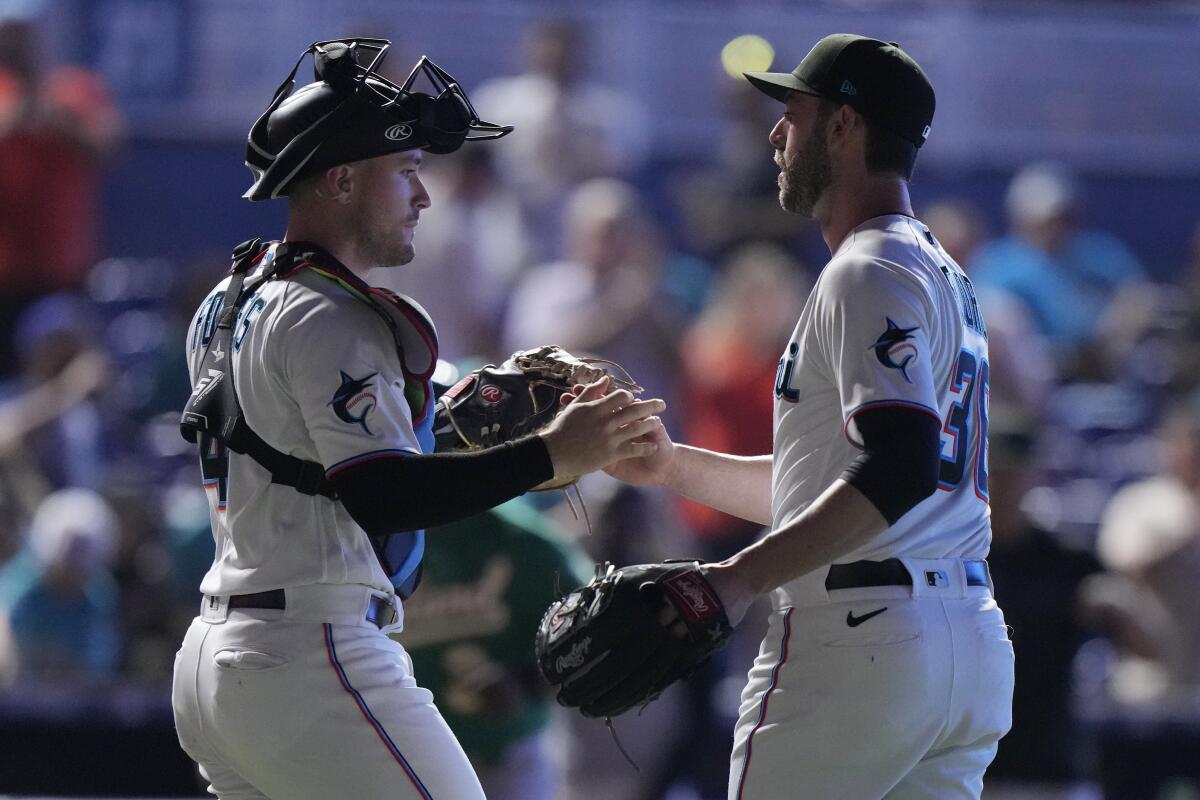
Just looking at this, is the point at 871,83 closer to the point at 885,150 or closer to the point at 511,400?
the point at 885,150

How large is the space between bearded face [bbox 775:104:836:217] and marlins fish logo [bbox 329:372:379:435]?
1.03 meters

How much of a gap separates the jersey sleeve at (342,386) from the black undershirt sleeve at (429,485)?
4 cm

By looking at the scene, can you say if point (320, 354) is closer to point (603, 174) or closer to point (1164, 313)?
point (603, 174)

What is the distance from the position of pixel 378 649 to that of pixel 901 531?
1.10 m

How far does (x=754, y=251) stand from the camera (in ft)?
28.9

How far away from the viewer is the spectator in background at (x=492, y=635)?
551 centimetres

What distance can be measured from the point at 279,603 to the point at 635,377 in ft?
16.2

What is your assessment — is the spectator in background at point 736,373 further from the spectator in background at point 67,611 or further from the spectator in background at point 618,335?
the spectator in background at point 67,611

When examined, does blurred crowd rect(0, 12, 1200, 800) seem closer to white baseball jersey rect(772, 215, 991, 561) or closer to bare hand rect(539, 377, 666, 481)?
bare hand rect(539, 377, 666, 481)

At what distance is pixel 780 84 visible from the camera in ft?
12.1

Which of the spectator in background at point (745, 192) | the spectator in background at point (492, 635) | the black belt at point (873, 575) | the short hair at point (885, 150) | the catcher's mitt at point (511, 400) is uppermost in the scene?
the short hair at point (885, 150)

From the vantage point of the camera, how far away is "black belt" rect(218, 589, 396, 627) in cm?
345

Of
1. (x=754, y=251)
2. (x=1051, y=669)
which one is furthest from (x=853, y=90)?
(x=754, y=251)

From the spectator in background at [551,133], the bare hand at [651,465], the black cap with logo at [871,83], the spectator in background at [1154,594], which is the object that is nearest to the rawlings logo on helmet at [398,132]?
the black cap with logo at [871,83]
